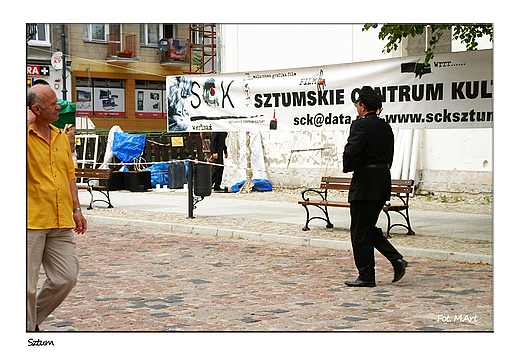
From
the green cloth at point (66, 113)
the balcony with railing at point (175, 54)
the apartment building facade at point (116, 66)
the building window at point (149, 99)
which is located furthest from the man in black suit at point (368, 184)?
the building window at point (149, 99)

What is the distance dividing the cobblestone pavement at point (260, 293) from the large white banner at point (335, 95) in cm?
279

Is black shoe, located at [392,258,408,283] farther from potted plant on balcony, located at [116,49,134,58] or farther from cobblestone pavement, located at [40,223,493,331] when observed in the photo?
potted plant on balcony, located at [116,49,134,58]

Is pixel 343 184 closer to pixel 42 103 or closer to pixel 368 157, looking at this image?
pixel 368 157

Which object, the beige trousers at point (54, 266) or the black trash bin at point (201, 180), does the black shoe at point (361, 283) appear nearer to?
the beige trousers at point (54, 266)

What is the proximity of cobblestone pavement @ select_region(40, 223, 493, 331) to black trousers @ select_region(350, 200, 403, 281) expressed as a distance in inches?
11.4

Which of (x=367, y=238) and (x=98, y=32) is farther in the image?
(x=98, y=32)

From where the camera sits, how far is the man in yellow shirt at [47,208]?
4664mm

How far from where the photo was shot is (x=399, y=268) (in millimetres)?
A: 7277


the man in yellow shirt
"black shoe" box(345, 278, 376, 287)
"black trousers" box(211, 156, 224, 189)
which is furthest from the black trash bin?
the man in yellow shirt

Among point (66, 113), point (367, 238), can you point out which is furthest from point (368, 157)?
point (66, 113)

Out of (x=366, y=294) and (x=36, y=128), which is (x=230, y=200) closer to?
(x=366, y=294)

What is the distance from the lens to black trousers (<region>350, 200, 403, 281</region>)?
7289 mm

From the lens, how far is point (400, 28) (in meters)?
10.3

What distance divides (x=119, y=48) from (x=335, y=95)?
28.9 metres
